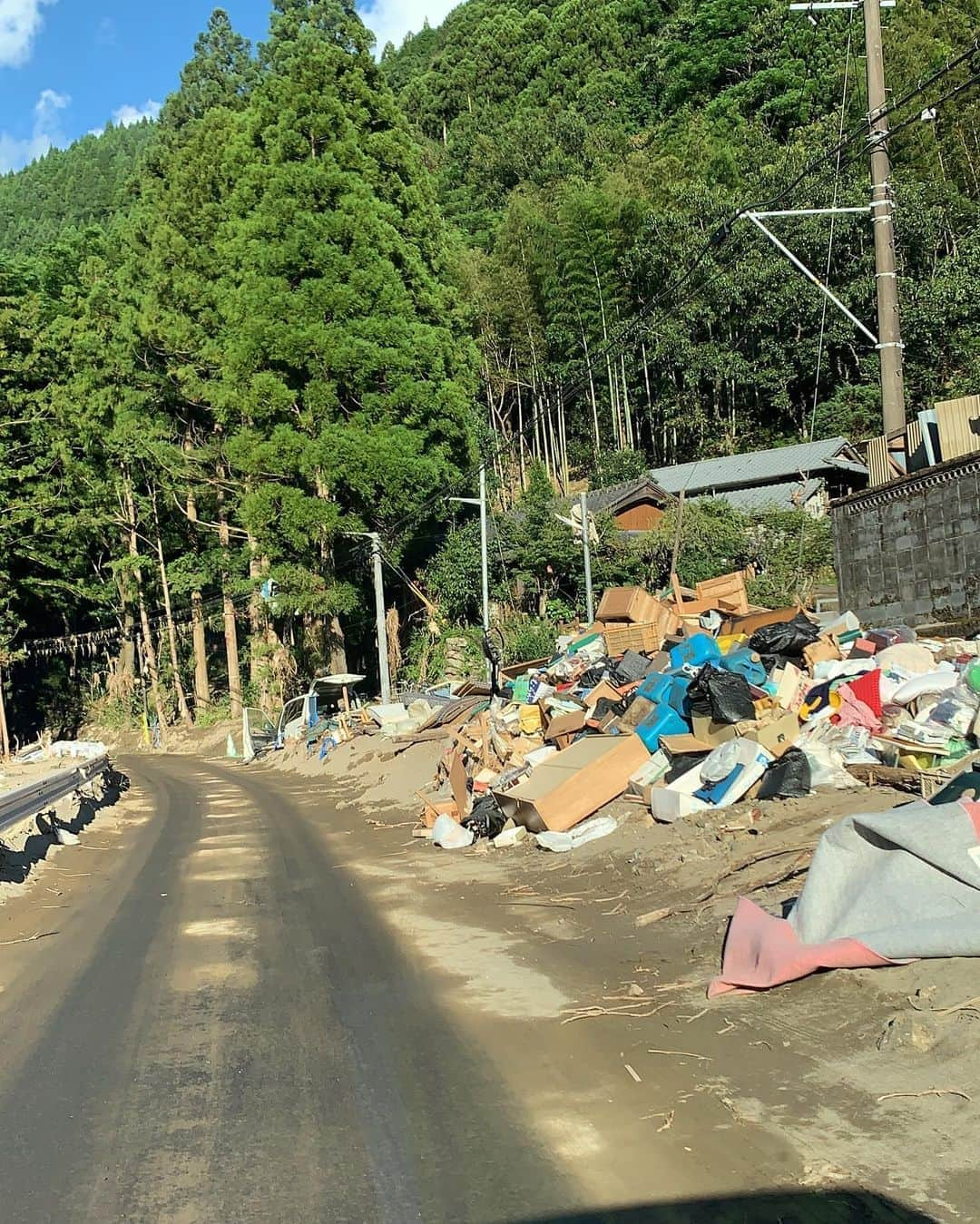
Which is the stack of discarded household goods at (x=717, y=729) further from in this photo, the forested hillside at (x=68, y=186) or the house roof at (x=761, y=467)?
the forested hillside at (x=68, y=186)

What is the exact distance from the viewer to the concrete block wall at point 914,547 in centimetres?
1341

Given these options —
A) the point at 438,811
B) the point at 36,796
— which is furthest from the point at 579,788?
the point at 36,796

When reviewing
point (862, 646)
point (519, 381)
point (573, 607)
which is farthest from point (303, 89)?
point (862, 646)

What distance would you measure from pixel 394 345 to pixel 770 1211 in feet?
104

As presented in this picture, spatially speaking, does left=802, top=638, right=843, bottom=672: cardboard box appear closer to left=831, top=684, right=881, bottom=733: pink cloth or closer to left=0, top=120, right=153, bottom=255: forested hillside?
left=831, top=684, right=881, bottom=733: pink cloth

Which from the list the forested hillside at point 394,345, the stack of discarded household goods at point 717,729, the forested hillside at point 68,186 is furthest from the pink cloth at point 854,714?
the forested hillside at point 68,186

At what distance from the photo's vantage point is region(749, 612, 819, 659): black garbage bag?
551 inches

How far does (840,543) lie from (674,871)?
8.88 meters

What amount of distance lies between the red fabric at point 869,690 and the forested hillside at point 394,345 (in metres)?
12.4

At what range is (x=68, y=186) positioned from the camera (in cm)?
10812

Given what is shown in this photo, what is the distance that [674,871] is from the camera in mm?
9297

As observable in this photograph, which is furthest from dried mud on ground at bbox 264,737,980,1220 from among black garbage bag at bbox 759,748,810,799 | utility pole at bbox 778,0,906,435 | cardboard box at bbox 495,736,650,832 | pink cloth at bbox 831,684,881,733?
utility pole at bbox 778,0,906,435

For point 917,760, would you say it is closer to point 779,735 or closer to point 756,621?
point 779,735

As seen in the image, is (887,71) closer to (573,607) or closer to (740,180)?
(740,180)
